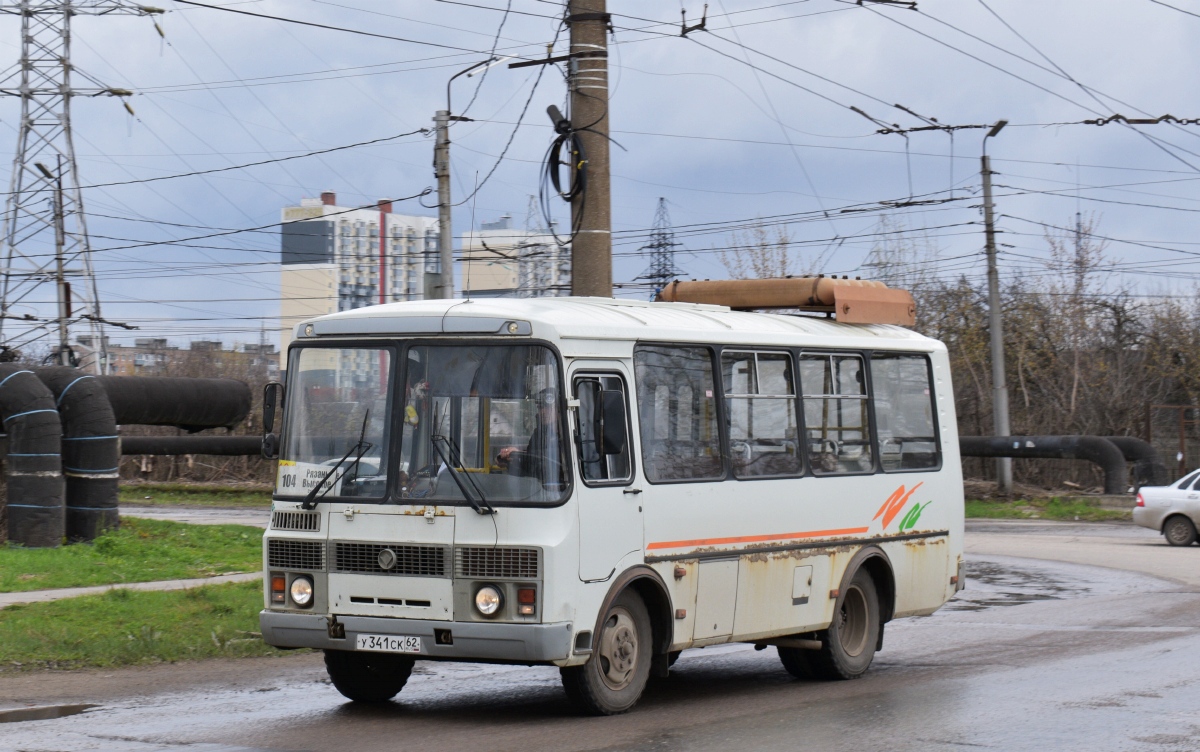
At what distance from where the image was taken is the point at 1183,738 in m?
8.59

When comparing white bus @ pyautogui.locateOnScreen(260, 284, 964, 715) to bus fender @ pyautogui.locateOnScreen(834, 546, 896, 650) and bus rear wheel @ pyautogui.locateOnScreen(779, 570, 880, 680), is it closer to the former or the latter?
→ bus rear wheel @ pyautogui.locateOnScreen(779, 570, 880, 680)

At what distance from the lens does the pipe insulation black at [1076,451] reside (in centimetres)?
3650

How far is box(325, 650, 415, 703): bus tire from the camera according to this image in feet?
32.3

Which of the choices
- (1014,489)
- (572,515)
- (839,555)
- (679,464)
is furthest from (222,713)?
(1014,489)

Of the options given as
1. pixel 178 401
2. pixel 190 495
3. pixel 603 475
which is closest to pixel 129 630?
pixel 603 475

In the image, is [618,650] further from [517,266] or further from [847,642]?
[517,266]

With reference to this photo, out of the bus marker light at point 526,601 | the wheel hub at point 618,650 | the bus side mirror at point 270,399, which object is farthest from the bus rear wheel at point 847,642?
the bus side mirror at point 270,399

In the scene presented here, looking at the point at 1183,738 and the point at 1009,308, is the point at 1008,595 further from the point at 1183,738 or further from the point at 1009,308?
the point at 1009,308

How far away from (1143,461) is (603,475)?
31.3 meters

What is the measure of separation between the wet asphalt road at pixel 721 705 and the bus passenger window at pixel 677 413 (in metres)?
1.67

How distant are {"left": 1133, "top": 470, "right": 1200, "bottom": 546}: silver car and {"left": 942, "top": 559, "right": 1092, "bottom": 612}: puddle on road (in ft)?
19.1

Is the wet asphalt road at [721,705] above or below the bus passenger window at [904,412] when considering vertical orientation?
below

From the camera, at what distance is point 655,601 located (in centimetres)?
972

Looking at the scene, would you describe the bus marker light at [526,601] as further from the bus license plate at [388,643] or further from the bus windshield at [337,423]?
the bus windshield at [337,423]
